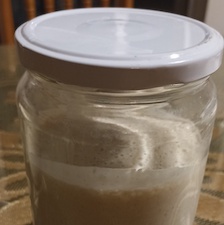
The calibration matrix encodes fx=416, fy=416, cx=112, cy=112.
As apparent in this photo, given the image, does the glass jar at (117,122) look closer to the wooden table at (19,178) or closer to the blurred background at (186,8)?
the wooden table at (19,178)

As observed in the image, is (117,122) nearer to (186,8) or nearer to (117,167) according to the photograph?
(117,167)

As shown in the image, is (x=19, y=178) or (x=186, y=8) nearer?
(x=19, y=178)

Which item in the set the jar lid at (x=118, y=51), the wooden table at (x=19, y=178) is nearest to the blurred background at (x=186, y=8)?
the wooden table at (x=19, y=178)

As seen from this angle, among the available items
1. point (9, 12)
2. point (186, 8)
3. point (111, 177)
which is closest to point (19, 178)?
point (111, 177)

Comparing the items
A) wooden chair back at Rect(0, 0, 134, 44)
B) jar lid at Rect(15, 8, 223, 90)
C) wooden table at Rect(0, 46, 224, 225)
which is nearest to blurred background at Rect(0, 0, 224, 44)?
wooden chair back at Rect(0, 0, 134, 44)

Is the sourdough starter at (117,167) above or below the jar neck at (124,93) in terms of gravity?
below

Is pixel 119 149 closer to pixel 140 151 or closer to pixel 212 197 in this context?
pixel 140 151

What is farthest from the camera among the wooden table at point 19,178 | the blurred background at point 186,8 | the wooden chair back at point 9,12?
the blurred background at point 186,8

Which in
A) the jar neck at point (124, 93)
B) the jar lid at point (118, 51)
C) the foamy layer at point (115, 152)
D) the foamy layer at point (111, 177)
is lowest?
the foamy layer at point (111, 177)
